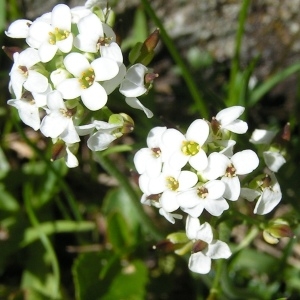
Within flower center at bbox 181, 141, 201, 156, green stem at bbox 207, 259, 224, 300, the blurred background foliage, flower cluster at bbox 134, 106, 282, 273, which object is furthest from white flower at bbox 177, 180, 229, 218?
the blurred background foliage

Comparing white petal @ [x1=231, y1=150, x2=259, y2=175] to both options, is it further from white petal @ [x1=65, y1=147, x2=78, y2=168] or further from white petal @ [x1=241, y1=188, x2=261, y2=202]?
white petal @ [x1=65, y1=147, x2=78, y2=168]

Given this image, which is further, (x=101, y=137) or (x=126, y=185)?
(x=126, y=185)

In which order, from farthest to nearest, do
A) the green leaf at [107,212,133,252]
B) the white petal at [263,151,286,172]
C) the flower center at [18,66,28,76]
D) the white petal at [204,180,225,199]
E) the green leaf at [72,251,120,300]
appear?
the green leaf at [107,212,133,252] < the green leaf at [72,251,120,300] < the white petal at [263,151,286,172] < the flower center at [18,66,28,76] < the white petal at [204,180,225,199]

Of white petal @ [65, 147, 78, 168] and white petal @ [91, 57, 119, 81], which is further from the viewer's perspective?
white petal @ [65, 147, 78, 168]

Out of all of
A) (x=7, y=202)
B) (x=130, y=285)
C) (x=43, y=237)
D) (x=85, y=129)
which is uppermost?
(x=85, y=129)

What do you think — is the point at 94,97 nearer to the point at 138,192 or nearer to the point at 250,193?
the point at 250,193

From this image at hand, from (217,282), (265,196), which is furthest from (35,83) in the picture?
(217,282)
